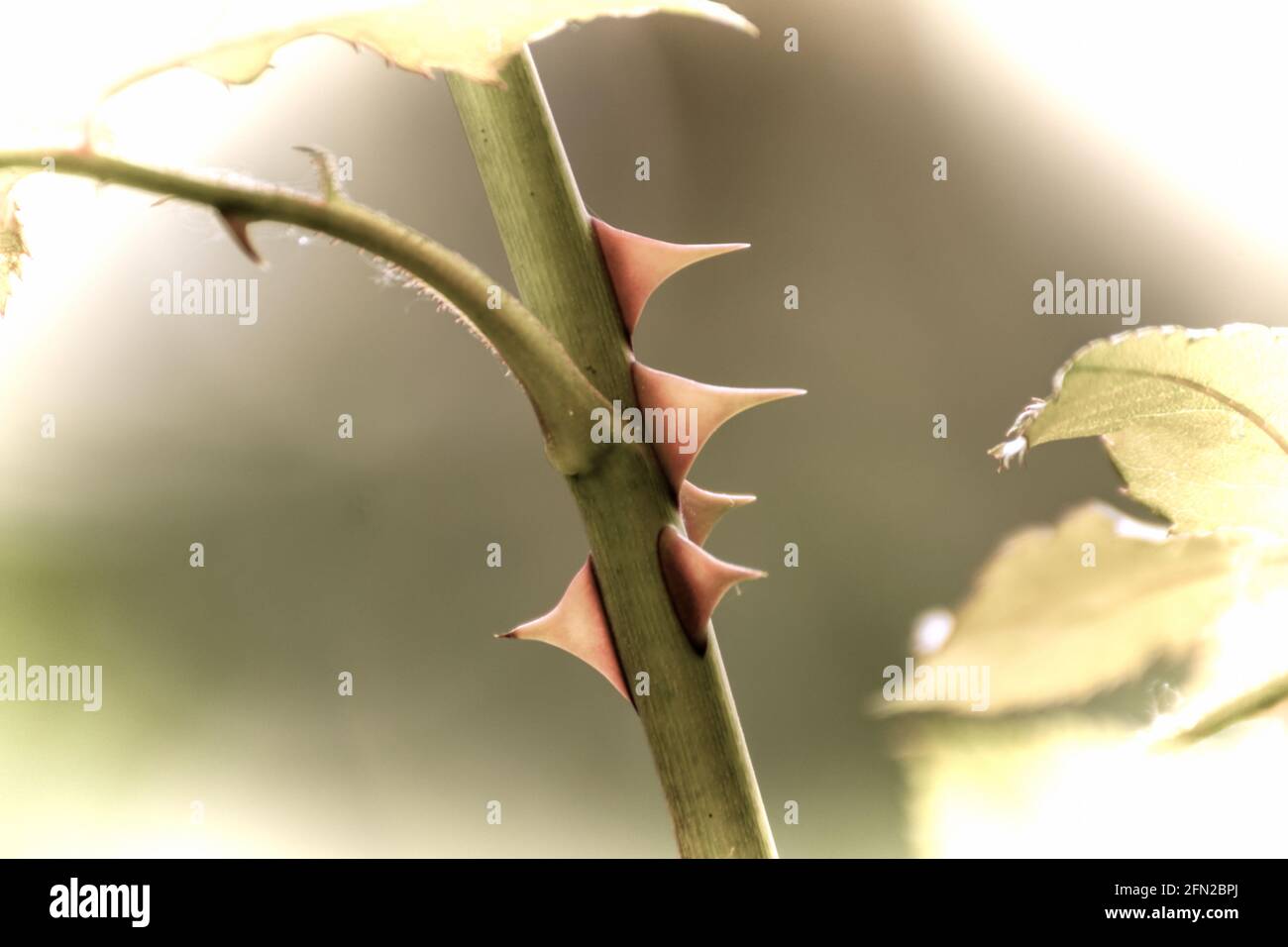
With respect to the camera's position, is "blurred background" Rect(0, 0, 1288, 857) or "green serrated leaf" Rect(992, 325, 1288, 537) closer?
"green serrated leaf" Rect(992, 325, 1288, 537)

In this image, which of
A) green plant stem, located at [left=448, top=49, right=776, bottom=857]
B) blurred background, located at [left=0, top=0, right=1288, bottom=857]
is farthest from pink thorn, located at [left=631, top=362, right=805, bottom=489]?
blurred background, located at [left=0, top=0, right=1288, bottom=857]

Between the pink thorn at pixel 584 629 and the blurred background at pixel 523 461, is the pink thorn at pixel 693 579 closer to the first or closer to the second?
the pink thorn at pixel 584 629

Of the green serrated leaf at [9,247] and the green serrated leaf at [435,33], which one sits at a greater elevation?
the green serrated leaf at [435,33]

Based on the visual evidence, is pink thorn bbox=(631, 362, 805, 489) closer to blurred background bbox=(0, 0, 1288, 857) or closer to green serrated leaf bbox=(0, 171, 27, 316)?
green serrated leaf bbox=(0, 171, 27, 316)

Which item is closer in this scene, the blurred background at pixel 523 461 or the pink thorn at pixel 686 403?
the pink thorn at pixel 686 403

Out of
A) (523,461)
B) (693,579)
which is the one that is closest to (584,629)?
(693,579)

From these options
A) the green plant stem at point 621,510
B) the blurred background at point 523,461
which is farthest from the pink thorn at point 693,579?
the blurred background at point 523,461
